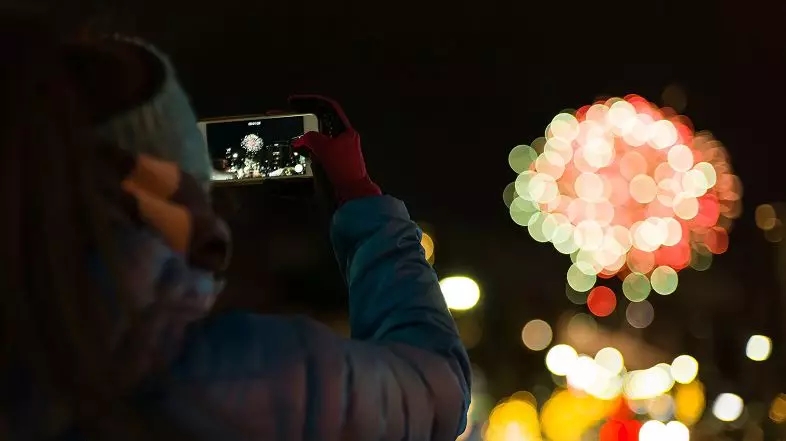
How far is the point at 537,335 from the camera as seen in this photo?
104 ft

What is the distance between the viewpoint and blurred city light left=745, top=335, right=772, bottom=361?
790 inches

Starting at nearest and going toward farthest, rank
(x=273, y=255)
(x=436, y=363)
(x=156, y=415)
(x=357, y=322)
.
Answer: (x=156, y=415) < (x=436, y=363) < (x=357, y=322) < (x=273, y=255)

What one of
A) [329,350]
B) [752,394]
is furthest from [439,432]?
[752,394]

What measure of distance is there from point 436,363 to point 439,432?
3.6 inches

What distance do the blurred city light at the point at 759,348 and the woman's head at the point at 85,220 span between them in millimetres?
20632

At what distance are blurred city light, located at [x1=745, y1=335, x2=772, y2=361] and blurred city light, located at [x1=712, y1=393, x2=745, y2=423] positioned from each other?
98 cm

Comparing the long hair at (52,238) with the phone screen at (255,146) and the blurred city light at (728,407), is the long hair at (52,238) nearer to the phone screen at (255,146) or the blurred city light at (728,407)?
the phone screen at (255,146)

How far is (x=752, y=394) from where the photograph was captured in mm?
20578

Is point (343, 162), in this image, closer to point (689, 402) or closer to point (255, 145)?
point (255, 145)

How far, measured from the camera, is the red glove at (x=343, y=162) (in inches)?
60.7

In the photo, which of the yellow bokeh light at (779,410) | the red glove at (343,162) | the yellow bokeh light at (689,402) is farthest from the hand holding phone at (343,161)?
the yellow bokeh light at (689,402)

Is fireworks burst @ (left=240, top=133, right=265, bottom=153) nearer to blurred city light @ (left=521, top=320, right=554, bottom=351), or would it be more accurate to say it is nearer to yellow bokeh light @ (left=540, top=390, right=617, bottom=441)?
yellow bokeh light @ (left=540, top=390, right=617, bottom=441)

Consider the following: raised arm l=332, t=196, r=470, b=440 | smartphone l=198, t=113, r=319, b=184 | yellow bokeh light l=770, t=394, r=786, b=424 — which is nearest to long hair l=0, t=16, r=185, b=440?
raised arm l=332, t=196, r=470, b=440

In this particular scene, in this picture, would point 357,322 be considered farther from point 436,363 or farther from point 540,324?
point 540,324
